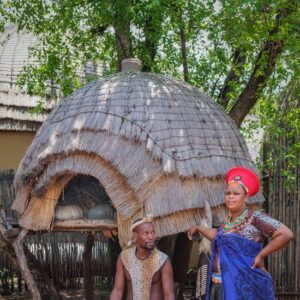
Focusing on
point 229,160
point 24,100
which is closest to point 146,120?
point 229,160

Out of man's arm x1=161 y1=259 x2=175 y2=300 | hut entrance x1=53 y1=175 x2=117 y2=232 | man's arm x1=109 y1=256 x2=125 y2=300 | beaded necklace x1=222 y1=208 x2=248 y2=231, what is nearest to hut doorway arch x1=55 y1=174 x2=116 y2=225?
hut entrance x1=53 y1=175 x2=117 y2=232

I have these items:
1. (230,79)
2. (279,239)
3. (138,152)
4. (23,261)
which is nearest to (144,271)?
(138,152)

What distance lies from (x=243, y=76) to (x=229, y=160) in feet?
10.2

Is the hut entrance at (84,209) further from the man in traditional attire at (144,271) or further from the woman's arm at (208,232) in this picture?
the woman's arm at (208,232)

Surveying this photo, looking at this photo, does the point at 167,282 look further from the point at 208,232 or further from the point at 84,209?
the point at 84,209

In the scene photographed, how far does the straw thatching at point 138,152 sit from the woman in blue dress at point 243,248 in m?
1.10

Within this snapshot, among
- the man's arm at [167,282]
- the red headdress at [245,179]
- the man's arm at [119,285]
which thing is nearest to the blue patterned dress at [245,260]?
the red headdress at [245,179]

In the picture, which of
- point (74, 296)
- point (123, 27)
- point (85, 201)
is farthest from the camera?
point (74, 296)

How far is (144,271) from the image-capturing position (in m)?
5.60

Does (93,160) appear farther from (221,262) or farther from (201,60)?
(201,60)

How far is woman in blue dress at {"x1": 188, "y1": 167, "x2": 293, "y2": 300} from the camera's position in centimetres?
488

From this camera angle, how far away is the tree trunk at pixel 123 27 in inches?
312

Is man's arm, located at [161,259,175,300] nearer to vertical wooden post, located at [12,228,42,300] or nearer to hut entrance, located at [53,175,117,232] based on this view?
hut entrance, located at [53,175,117,232]

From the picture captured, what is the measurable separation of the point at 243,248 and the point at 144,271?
106 cm
